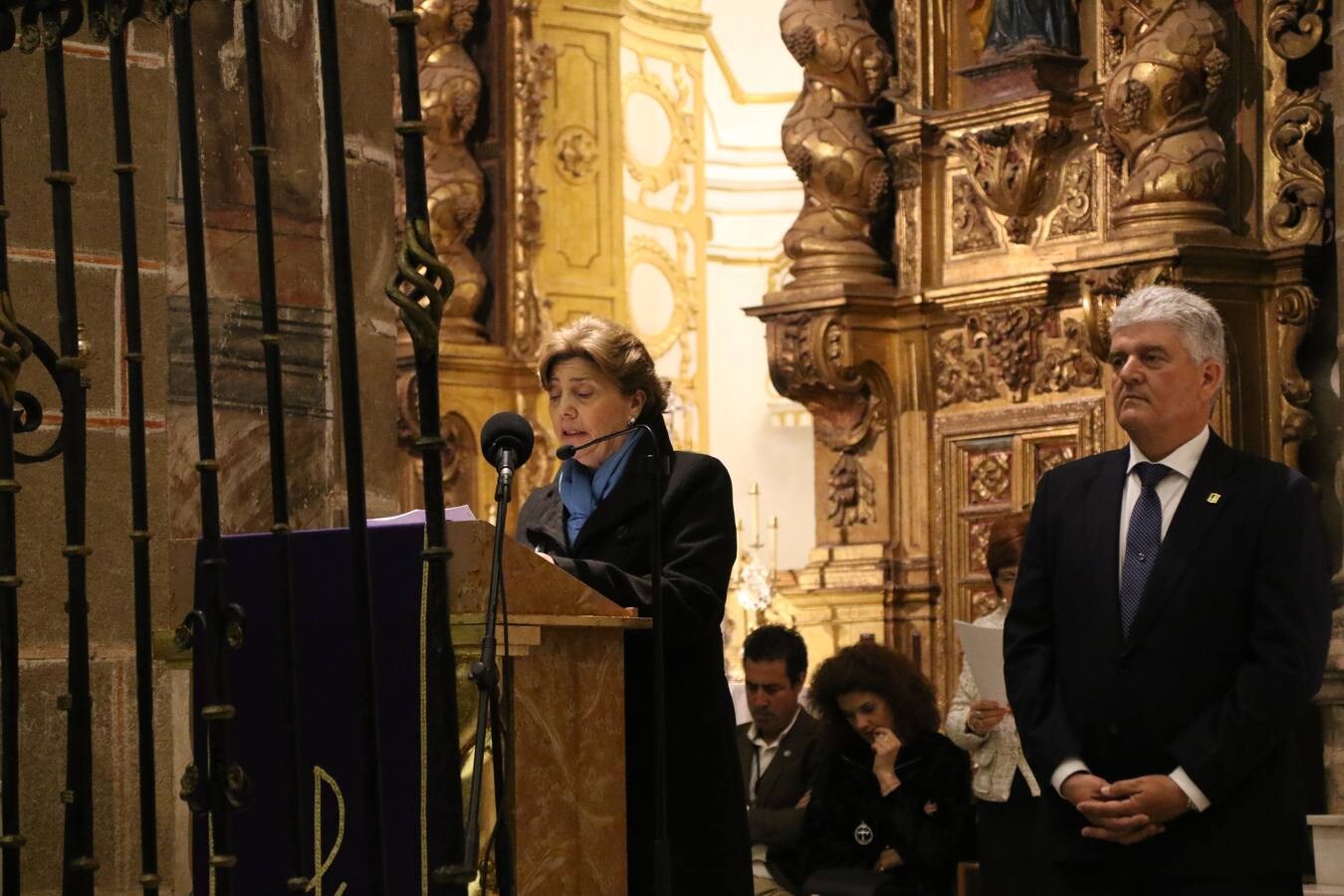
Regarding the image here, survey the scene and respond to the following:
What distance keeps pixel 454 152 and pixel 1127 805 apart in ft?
29.7

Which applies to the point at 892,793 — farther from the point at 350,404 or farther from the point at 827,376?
the point at 350,404

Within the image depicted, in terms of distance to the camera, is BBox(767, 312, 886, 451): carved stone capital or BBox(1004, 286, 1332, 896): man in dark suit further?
BBox(767, 312, 886, 451): carved stone capital

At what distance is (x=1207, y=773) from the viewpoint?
14.0ft

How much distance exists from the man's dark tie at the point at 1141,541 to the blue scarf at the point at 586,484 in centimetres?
99

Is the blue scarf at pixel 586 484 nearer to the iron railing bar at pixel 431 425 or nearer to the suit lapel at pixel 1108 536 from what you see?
the suit lapel at pixel 1108 536

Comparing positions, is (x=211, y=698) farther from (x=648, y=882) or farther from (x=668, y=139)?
(x=668, y=139)

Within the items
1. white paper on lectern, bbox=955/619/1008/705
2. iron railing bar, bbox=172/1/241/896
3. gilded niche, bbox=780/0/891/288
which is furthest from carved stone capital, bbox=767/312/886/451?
iron railing bar, bbox=172/1/241/896

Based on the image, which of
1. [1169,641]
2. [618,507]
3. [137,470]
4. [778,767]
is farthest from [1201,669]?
[778,767]

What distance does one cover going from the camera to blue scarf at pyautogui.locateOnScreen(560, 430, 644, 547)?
15.4 feet

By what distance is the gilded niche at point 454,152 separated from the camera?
1261 centimetres

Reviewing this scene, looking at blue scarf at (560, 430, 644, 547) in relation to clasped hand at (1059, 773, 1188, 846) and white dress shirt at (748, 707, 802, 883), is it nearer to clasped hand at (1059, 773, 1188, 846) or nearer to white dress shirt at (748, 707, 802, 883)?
clasped hand at (1059, 773, 1188, 846)

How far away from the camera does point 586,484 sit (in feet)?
15.5

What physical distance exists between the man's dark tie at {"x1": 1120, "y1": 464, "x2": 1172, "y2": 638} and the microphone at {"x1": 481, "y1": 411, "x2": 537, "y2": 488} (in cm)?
140

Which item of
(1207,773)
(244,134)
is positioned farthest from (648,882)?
(244,134)
